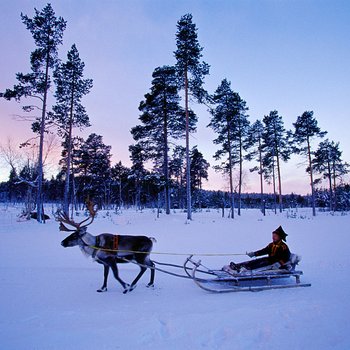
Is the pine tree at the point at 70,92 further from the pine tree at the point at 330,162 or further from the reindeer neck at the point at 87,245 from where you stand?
the pine tree at the point at 330,162

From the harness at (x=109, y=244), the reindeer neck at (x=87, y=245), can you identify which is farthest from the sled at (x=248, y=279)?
the reindeer neck at (x=87, y=245)

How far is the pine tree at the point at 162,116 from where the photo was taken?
75.7 ft

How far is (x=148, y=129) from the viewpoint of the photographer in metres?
24.0

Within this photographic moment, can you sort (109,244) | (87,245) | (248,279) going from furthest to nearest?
(109,244), (87,245), (248,279)

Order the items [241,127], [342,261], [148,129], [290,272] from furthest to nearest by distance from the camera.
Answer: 1. [241,127]
2. [148,129]
3. [342,261]
4. [290,272]

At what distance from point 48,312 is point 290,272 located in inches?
226

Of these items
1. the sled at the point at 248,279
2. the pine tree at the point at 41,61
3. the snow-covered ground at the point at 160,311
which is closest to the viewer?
the snow-covered ground at the point at 160,311

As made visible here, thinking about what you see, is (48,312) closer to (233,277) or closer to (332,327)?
(233,277)

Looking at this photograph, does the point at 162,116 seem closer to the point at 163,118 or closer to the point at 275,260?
the point at 163,118

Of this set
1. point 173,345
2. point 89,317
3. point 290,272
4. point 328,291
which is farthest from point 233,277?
point 89,317

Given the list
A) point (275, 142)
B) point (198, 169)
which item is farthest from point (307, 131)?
point (198, 169)

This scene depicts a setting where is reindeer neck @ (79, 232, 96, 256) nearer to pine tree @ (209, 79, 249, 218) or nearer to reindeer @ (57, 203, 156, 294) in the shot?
reindeer @ (57, 203, 156, 294)

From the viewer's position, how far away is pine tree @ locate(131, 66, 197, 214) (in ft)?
75.7

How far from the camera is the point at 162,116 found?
A: 23594 millimetres
